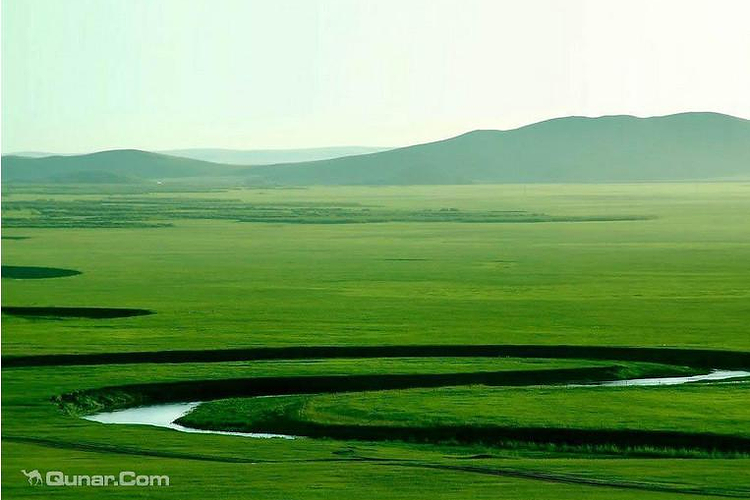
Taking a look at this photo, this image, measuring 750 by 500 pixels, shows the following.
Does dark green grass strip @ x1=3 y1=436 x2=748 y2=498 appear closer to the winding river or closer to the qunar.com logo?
the qunar.com logo

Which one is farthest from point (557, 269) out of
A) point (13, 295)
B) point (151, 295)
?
point (13, 295)

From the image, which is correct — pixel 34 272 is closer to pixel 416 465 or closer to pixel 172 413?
pixel 172 413

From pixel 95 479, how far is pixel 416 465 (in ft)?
17.7

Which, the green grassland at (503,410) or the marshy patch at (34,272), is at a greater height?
the green grassland at (503,410)

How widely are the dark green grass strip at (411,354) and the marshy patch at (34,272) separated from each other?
29.2 metres

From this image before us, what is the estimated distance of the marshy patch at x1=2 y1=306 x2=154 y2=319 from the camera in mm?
48969

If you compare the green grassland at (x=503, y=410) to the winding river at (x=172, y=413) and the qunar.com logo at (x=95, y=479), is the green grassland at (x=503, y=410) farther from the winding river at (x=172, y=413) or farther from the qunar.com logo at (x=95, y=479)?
the qunar.com logo at (x=95, y=479)

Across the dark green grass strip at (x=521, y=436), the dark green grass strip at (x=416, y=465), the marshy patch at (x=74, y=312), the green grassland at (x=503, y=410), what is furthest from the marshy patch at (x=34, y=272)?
the dark green grass strip at (x=416, y=465)

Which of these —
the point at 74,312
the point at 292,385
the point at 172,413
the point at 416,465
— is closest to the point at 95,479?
the point at 416,465

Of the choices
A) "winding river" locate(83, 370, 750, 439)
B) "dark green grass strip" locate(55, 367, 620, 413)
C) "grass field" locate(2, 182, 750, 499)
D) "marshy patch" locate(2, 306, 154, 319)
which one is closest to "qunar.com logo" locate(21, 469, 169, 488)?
"grass field" locate(2, 182, 750, 499)

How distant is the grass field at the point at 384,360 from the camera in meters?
23.7

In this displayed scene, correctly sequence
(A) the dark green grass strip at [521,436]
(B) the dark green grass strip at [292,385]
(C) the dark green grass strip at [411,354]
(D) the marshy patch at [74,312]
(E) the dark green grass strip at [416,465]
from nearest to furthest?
(E) the dark green grass strip at [416,465] < (A) the dark green grass strip at [521,436] < (B) the dark green grass strip at [292,385] < (C) the dark green grass strip at [411,354] < (D) the marshy patch at [74,312]

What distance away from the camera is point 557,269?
69.5 m

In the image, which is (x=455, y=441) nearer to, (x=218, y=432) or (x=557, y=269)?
(x=218, y=432)
